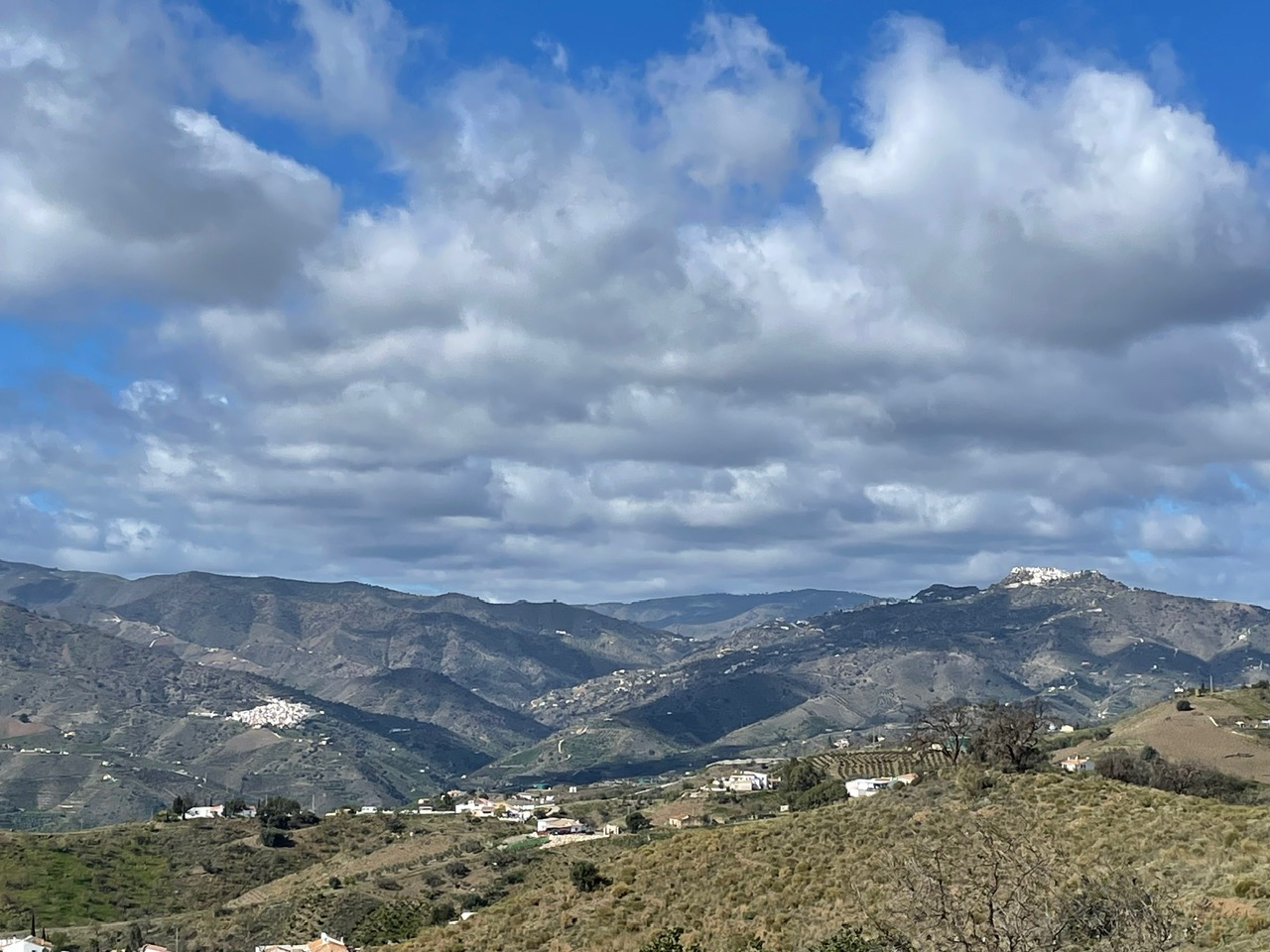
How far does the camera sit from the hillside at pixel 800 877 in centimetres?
3922

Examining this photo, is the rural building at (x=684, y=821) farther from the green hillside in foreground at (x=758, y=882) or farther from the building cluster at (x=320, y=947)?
the building cluster at (x=320, y=947)

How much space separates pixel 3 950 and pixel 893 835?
255ft

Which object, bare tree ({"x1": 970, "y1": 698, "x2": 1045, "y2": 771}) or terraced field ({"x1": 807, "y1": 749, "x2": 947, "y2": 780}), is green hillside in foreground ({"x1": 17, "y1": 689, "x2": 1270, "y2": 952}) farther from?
terraced field ({"x1": 807, "y1": 749, "x2": 947, "y2": 780})

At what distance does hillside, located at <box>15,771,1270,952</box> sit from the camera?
39219 millimetres

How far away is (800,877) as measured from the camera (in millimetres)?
56250

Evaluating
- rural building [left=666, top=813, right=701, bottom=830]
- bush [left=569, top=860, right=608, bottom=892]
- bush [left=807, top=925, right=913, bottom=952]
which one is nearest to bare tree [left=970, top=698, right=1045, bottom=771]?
bush [left=569, top=860, right=608, bottom=892]

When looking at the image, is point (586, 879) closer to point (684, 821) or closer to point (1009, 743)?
point (1009, 743)

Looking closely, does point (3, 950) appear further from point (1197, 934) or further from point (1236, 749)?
point (1236, 749)

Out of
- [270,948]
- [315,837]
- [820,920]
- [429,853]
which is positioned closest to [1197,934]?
[820,920]

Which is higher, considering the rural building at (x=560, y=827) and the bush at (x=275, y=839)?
the rural building at (x=560, y=827)

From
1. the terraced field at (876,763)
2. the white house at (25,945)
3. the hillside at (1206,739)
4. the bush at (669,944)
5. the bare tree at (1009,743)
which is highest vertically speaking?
the bare tree at (1009,743)

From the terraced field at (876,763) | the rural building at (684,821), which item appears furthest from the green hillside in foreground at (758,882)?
the terraced field at (876,763)

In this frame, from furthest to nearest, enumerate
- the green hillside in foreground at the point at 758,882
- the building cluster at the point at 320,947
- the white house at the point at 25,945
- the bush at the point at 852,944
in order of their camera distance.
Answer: the white house at the point at 25,945 → the building cluster at the point at 320,947 → the bush at the point at 852,944 → the green hillside in foreground at the point at 758,882

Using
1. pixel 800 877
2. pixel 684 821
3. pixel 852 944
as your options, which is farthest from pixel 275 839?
pixel 852 944
